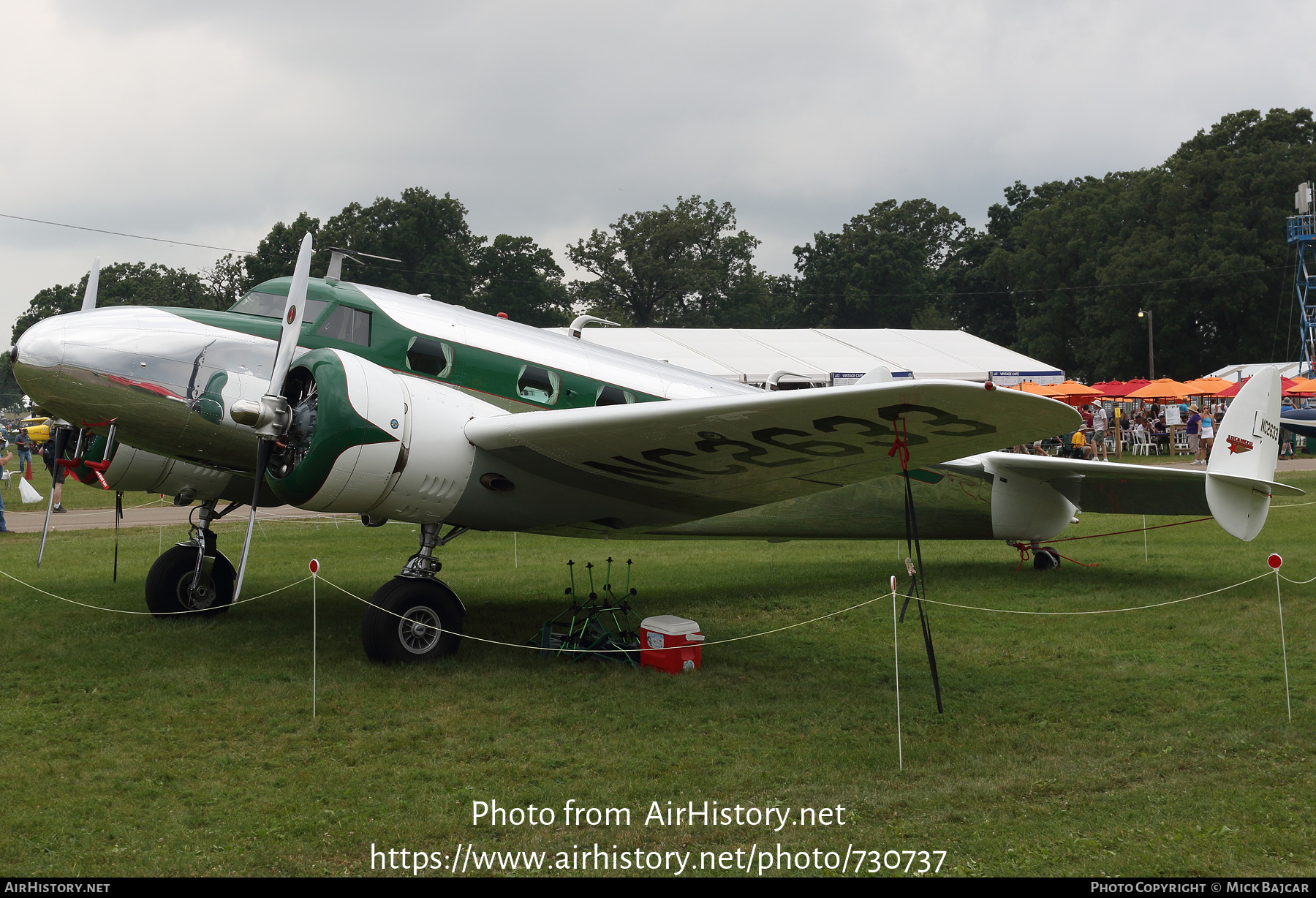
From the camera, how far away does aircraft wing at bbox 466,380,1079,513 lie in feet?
18.7

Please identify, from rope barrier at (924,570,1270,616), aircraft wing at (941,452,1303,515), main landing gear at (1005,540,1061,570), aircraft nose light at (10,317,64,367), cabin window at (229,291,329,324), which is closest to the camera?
aircraft nose light at (10,317,64,367)

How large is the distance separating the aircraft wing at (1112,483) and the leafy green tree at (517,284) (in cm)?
5188

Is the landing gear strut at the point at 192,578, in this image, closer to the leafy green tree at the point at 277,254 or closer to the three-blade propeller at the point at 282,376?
the three-blade propeller at the point at 282,376

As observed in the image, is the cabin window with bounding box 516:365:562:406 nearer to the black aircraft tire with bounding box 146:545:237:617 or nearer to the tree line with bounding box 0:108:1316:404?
the black aircraft tire with bounding box 146:545:237:617

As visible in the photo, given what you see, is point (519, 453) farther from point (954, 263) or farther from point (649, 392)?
point (954, 263)

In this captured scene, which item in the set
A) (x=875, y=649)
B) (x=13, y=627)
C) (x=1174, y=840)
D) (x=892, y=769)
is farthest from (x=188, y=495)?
(x=1174, y=840)

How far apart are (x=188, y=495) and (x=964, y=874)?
29.1 ft

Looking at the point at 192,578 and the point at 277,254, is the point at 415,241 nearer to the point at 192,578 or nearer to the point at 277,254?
the point at 277,254

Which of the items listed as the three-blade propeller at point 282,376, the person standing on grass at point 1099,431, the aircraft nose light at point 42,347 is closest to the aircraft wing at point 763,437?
the three-blade propeller at point 282,376

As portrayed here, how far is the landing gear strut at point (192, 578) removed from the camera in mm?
10008

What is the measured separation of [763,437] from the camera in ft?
22.3

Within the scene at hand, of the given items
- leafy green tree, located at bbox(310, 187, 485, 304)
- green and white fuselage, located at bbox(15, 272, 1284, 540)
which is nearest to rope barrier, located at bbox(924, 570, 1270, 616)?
green and white fuselage, located at bbox(15, 272, 1284, 540)

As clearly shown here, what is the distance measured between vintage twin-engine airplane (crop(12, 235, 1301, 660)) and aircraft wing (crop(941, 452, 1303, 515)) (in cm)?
19

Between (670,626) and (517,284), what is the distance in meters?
56.6
